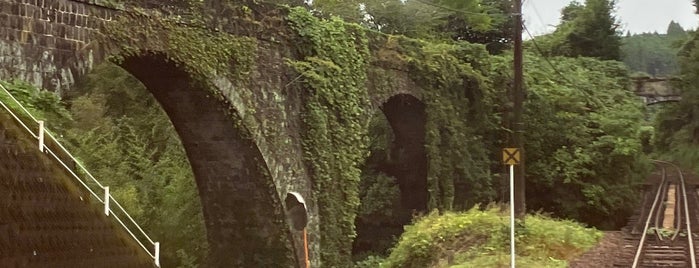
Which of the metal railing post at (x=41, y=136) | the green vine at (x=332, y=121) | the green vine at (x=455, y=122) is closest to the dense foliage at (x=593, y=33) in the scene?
the green vine at (x=455, y=122)

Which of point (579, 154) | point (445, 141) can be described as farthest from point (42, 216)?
point (579, 154)

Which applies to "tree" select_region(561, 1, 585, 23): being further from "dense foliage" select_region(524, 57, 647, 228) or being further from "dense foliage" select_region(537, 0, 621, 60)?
"dense foliage" select_region(524, 57, 647, 228)

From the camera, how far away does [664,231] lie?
52.4 ft

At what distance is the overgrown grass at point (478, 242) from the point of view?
1224 centimetres

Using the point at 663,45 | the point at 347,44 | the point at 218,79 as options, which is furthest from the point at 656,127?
the point at 663,45

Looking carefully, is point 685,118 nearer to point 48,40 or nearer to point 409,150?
point 409,150

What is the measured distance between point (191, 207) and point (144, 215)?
4.11ft

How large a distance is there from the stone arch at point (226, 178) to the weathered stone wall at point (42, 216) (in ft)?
21.4

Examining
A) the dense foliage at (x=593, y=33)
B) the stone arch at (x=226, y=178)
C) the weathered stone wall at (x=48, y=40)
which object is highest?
the dense foliage at (x=593, y=33)

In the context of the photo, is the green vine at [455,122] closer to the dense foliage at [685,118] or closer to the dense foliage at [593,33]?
the dense foliage at [593,33]

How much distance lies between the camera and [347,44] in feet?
50.8

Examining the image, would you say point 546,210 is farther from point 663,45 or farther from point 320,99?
point 663,45

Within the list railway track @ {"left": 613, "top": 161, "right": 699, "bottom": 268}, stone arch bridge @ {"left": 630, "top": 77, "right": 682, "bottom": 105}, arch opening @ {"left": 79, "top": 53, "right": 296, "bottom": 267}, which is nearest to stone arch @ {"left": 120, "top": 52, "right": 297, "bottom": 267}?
arch opening @ {"left": 79, "top": 53, "right": 296, "bottom": 267}

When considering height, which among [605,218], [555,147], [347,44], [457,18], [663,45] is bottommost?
[605,218]
